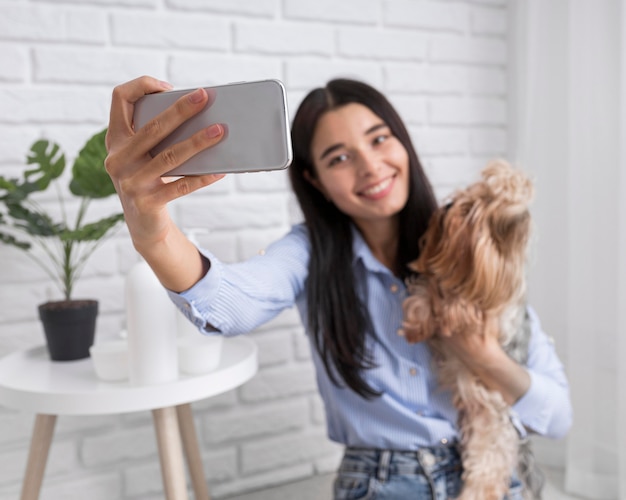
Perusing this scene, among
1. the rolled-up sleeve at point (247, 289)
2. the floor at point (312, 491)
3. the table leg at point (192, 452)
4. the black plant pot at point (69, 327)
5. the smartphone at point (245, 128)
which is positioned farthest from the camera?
the floor at point (312, 491)

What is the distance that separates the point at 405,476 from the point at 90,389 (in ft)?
1.84

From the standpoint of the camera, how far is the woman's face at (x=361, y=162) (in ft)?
3.84

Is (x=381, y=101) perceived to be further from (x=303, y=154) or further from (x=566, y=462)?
(x=566, y=462)

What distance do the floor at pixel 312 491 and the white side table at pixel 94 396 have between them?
1.91 feet

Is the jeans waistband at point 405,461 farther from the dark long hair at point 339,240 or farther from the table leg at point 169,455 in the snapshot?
the table leg at point 169,455

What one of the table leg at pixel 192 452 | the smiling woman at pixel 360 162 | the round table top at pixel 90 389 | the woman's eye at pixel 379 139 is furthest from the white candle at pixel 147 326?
the woman's eye at pixel 379 139

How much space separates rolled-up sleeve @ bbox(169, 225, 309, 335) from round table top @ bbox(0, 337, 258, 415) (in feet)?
0.60

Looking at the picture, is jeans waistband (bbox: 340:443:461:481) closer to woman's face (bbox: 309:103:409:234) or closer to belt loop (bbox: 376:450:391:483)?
belt loop (bbox: 376:450:391:483)

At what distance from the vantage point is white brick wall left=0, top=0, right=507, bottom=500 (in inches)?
56.0

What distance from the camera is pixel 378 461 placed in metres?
1.18

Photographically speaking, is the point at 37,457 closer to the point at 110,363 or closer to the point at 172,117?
the point at 110,363

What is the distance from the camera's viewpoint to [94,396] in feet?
3.59

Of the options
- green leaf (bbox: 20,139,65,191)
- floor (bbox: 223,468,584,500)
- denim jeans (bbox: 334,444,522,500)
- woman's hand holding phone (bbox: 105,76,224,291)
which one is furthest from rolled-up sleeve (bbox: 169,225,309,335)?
floor (bbox: 223,468,584,500)

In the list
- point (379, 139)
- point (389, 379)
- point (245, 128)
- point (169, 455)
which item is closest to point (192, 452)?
point (169, 455)
